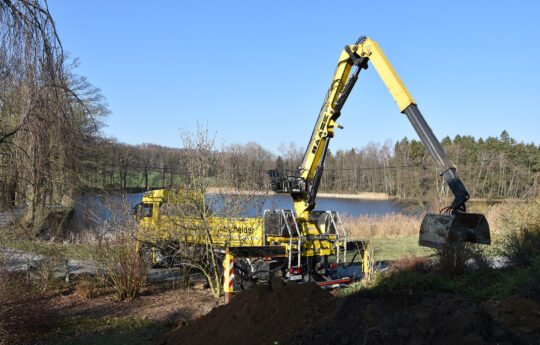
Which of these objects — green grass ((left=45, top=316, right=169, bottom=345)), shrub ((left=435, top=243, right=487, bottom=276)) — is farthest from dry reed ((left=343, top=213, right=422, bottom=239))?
green grass ((left=45, top=316, right=169, bottom=345))

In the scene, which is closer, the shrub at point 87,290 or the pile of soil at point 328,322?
the pile of soil at point 328,322

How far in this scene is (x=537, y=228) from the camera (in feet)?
37.0

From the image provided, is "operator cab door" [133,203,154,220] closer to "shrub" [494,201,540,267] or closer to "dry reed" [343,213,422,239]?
"shrub" [494,201,540,267]

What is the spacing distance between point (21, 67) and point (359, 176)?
60.3 meters

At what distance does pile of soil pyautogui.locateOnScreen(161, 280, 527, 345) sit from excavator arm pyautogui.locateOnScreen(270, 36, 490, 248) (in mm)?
1311

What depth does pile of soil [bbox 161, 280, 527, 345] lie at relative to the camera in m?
4.44

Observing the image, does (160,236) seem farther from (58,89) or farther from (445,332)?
(445,332)

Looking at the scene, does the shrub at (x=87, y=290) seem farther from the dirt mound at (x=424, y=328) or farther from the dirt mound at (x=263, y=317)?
the dirt mound at (x=424, y=328)

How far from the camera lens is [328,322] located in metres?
5.17

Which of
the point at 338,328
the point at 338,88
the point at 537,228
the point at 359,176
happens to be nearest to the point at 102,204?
the point at 338,88

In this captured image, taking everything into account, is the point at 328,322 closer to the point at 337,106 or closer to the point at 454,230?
the point at 454,230

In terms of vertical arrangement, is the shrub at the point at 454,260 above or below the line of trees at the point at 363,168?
below

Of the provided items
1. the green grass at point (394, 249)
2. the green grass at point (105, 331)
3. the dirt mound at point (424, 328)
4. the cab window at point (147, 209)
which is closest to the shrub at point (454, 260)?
the green grass at point (394, 249)

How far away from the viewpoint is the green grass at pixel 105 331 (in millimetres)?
6570
